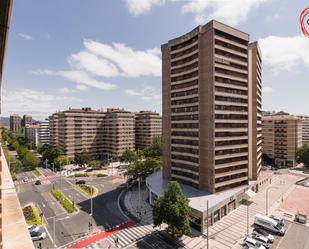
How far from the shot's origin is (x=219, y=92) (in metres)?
47.9

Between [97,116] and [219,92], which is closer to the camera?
[219,92]

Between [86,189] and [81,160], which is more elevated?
[81,160]

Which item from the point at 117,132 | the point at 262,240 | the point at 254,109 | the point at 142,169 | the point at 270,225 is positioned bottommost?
the point at 262,240

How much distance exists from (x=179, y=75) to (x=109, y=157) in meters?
74.0

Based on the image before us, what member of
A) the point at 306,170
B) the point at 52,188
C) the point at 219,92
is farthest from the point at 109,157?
the point at 306,170

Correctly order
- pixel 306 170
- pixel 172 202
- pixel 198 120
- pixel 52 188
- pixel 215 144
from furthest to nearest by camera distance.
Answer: pixel 306 170, pixel 52 188, pixel 198 120, pixel 215 144, pixel 172 202

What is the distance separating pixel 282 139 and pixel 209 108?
7348cm

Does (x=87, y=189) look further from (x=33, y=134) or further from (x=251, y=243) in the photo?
(x=33, y=134)

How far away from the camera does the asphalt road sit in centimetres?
3875

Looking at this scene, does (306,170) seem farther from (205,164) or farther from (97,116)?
(97,116)

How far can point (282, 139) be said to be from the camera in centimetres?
9969

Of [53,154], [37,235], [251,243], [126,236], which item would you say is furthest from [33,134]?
[251,243]

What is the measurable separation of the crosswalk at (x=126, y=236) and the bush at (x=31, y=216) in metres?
16.6

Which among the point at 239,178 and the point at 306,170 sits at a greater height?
the point at 239,178
